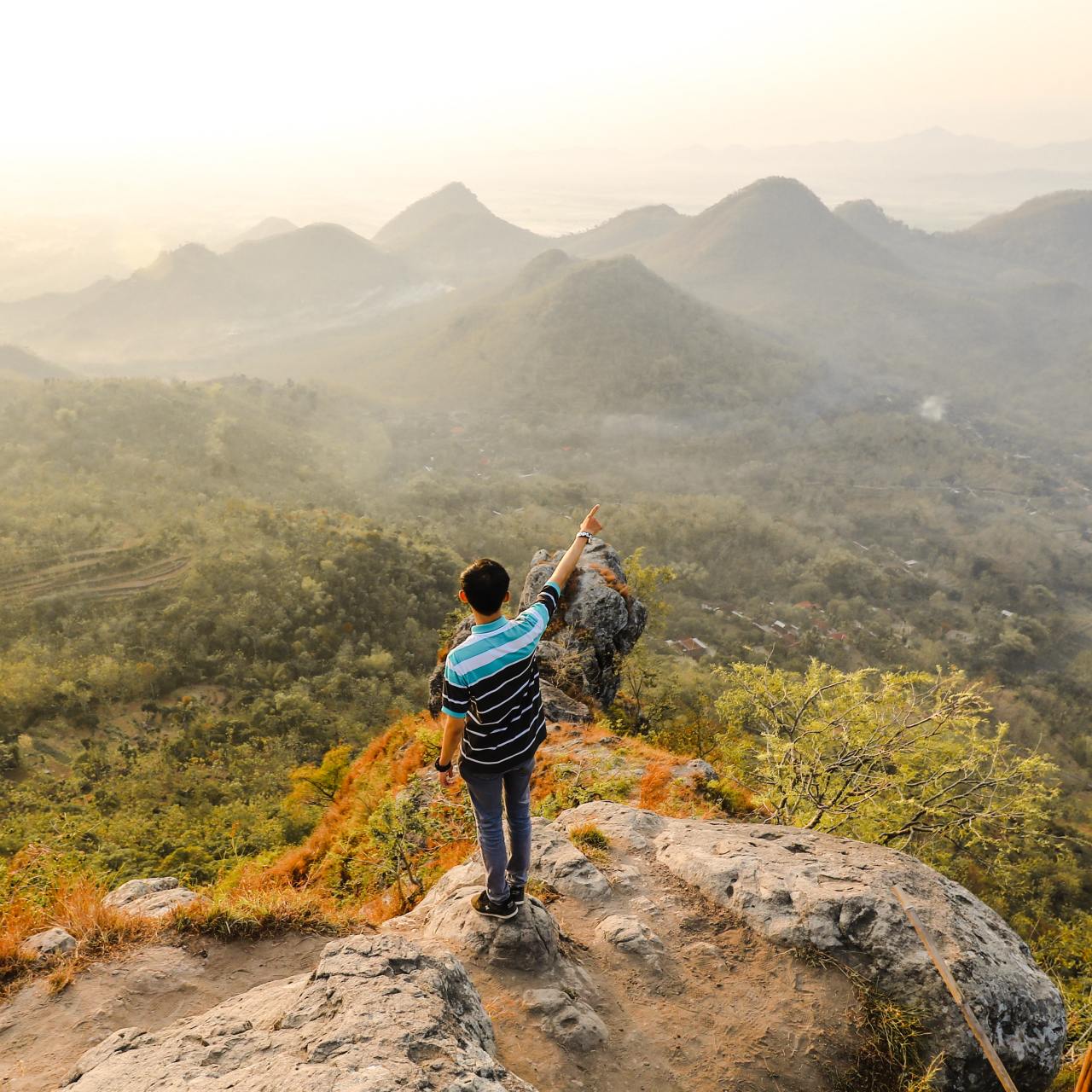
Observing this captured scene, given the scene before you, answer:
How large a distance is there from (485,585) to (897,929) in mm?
Answer: 5405

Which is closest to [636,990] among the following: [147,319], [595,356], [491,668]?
[491,668]

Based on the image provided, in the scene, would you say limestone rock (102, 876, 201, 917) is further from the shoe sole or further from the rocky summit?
the shoe sole

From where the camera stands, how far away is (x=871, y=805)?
365 inches

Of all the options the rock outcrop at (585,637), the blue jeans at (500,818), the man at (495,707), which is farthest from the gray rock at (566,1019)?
the rock outcrop at (585,637)

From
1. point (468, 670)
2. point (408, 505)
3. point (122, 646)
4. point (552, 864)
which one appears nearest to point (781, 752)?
point (552, 864)

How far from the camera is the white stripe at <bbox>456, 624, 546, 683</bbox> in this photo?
4.62 metres

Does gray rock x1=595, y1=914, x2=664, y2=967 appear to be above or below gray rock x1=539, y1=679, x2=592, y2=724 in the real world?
above

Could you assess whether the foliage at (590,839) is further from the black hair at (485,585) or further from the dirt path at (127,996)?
the black hair at (485,585)

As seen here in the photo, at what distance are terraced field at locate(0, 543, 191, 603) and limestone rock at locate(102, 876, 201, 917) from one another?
29.7m

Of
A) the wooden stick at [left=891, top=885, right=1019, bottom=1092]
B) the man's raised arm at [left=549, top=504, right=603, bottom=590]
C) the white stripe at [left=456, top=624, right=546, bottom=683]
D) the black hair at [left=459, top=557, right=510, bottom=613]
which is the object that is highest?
the black hair at [left=459, top=557, right=510, bottom=613]

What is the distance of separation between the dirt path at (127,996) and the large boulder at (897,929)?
4.69m

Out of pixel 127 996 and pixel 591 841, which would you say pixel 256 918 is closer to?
pixel 127 996

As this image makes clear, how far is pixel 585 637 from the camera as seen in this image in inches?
723

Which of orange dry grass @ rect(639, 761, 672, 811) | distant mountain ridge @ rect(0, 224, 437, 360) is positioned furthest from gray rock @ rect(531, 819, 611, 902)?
distant mountain ridge @ rect(0, 224, 437, 360)
